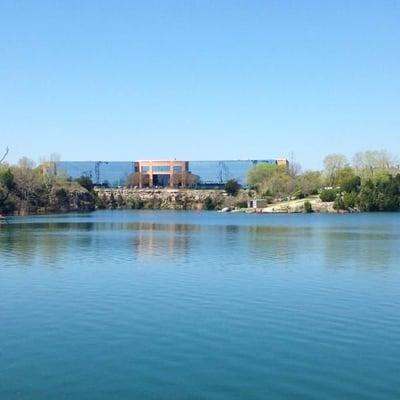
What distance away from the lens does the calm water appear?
10734 millimetres

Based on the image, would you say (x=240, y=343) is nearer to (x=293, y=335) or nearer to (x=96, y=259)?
(x=293, y=335)

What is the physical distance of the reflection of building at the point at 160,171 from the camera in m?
154

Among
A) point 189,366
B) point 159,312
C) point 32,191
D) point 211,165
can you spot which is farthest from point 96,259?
point 211,165

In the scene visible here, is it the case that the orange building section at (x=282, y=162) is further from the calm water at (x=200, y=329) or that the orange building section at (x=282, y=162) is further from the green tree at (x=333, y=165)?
the calm water at (x=200, y=329)

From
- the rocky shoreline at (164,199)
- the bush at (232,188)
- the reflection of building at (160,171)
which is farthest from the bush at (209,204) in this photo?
the reflection of building at (160,171)

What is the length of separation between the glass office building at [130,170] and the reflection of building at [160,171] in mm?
2585

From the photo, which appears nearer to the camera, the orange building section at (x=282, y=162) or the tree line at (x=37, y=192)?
the tree line at (x=37, y=192)

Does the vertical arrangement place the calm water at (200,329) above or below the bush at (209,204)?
below

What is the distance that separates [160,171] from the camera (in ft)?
513

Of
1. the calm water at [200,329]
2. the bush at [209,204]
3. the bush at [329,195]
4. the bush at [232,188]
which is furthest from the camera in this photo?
the bush at [232,188]

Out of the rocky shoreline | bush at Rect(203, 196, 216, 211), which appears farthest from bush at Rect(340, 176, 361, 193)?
bush at Rect(203, 196, 216, 211)

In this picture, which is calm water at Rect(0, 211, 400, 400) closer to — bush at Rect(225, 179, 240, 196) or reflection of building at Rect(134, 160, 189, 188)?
bush at Rect(225, 179, 240, 196)

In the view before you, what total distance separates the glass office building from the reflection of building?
8.48 feet

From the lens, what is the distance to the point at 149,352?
12.7 m
